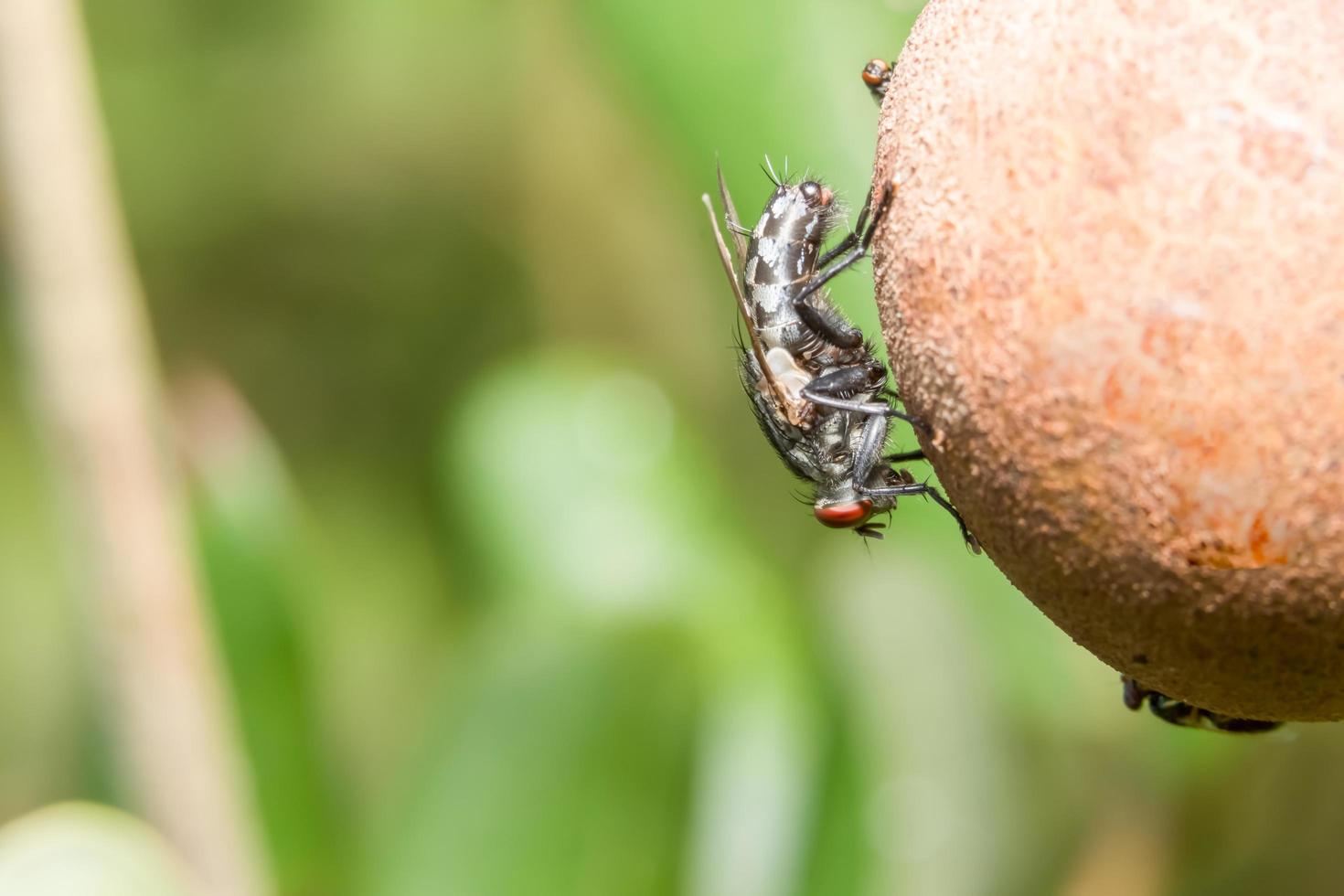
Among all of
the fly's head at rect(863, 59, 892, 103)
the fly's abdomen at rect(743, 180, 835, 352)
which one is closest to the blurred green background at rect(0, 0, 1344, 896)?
the fly's abdomen at rect(743, 180, 835, 352)

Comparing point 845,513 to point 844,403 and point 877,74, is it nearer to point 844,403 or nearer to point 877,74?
point 844,403

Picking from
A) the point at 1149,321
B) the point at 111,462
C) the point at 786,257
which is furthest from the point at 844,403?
the point at 111,462

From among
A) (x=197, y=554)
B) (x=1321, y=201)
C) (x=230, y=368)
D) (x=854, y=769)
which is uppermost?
(x=1321, y=201)

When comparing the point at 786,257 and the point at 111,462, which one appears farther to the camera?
the point at 111,462

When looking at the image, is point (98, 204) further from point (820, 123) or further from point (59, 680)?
point (59, 680)

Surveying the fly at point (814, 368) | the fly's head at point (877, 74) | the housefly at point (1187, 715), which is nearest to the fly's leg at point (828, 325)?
the fly at point (814, 368)

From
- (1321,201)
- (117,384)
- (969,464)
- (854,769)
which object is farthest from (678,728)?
(1321,201)
